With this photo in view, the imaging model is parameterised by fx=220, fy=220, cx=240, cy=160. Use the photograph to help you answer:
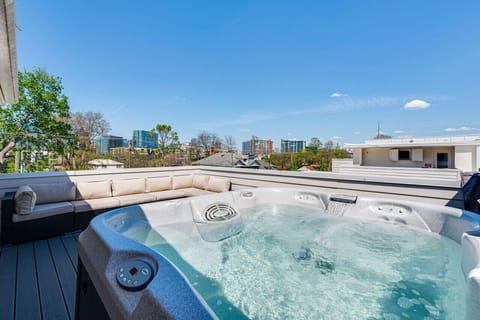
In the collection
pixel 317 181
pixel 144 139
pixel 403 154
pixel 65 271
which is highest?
pixel 144 139

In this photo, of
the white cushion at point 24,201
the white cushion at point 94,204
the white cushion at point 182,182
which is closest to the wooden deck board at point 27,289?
the white cushion at point 24,201

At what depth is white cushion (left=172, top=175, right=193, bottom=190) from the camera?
171 inches

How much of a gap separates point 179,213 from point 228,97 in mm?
10458

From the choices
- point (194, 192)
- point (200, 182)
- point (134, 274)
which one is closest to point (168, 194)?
point (194, 192)

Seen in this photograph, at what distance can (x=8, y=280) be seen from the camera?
5.92 feet

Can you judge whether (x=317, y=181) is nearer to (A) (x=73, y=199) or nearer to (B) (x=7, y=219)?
(A) (x=73, y=199)

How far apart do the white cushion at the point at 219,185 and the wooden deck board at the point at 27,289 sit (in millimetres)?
2516

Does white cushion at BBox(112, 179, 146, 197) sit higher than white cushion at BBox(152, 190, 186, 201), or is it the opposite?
white cushion at BBox(112, 179, 146, 197)

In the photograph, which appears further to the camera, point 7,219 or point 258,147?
point 258,147

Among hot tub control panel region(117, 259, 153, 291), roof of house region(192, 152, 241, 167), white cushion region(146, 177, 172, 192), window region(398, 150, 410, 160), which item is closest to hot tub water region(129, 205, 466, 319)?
hot tub control panel region(117, 259, 153, 291)

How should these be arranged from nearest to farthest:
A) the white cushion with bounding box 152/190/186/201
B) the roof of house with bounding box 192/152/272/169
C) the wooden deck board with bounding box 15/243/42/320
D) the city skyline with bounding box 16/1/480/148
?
the wooden deck board with bounding box 15/243/42/320 < the white cushion with bounding box 152/190/186/201 < the city skyline with bounding box 16/1/480/148 < the roof of house with bounding box 192/152/272/169

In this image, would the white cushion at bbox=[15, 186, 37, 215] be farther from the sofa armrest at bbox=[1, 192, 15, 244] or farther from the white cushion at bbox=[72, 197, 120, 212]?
the white cushion at bbox=[72, 197, 120, 212]

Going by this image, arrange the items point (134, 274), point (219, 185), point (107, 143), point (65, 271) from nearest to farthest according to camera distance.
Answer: point (134, 274), point (65, 271), point (219, 185), point (107, 143)

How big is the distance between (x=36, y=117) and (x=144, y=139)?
3.60m
